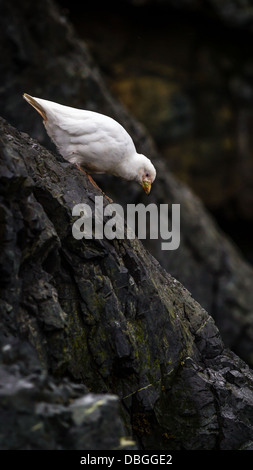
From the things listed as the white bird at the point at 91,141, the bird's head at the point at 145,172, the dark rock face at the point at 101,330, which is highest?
the white bird at the point at 91,141

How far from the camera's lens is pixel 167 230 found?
48.8ft

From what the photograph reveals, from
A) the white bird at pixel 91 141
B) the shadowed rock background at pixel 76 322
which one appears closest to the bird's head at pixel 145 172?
the white bird at pixel 91 141

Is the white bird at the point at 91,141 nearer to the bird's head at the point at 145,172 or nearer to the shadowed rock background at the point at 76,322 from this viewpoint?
the bird's head at the point at 145,172

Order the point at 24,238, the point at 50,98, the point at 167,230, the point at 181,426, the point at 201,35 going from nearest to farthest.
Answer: the point at 24,238, the point at 181,426, the point at 50,98, the point at 167,230, the point at 201,35

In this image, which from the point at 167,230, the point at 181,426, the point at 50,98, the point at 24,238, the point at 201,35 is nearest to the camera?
the point at 24,238

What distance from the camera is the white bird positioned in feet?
23.6

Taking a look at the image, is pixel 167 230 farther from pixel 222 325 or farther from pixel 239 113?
pixel 239 113

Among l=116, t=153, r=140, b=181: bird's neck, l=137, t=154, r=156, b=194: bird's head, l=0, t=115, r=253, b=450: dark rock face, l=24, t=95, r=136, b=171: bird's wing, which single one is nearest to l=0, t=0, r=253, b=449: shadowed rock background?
l=0, t=115, r=253, b=450: dark rock face

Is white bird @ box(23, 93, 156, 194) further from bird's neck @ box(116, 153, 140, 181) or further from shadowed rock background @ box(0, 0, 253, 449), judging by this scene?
shadowed rock background @ box(0, 0, 253, 449)

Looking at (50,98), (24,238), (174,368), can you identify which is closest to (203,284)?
(50,98)

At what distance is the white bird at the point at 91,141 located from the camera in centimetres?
718

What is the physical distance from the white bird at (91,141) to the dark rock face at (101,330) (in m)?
0.37

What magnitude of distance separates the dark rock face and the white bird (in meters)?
0.37
